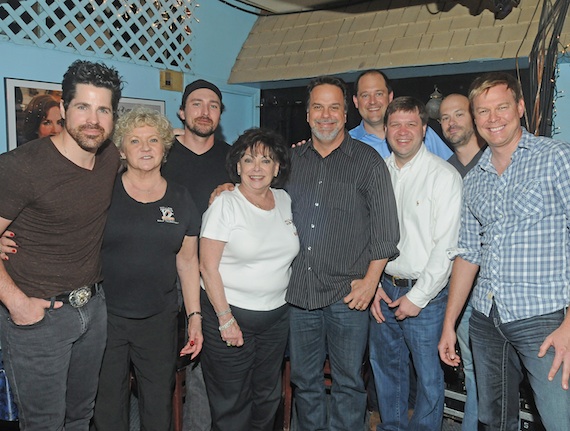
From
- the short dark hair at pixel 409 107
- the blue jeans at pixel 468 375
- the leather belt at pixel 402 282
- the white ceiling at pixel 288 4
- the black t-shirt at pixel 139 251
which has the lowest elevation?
the blue jeans at pixel 468 375

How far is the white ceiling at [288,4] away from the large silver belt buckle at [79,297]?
3366mm

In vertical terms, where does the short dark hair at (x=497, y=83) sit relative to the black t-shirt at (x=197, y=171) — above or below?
above

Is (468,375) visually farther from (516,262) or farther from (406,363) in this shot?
(516,262)

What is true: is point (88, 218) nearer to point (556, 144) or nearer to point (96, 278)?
point (96, 278)

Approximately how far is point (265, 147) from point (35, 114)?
6.22 feet

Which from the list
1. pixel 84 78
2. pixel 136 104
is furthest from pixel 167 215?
pixel 136 104

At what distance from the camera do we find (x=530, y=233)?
6.30 feet

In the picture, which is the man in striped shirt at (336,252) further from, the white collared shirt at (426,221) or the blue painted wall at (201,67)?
the blue painted wall at (201,67)

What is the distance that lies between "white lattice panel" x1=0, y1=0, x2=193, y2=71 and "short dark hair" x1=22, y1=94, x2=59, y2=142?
376 millimetres

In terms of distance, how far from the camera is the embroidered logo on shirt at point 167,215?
7.33 feet

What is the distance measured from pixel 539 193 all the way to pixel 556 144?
21cm

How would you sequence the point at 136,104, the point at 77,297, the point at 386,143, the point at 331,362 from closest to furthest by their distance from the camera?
the point at 77,297
the point at 331,362
the point at 386,143
the point at 136,104

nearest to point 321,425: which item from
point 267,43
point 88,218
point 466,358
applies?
point 466,358

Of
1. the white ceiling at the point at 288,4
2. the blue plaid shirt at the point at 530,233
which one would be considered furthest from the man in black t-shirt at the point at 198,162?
the white ceiling at the point at 288,4
